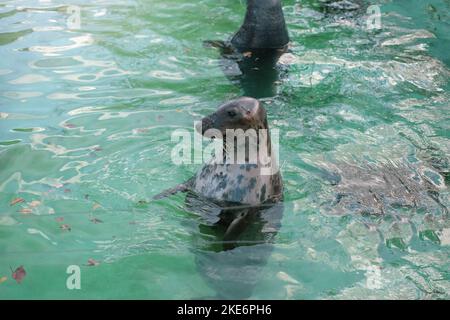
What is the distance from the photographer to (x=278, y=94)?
7.71 metres

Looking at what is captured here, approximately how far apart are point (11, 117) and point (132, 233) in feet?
9.41

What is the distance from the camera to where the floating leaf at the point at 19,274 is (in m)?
4.65

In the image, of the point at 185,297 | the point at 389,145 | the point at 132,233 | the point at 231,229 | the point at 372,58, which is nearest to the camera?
the point at 185,297

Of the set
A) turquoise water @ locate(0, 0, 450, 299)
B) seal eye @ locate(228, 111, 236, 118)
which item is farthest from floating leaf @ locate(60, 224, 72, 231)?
seal eye @ locate(228, 111, 236, 118)

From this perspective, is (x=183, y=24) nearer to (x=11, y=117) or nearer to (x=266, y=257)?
(x=11, y=117)

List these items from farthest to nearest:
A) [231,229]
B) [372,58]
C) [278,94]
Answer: [372,58] < [278,94] < [231,229]

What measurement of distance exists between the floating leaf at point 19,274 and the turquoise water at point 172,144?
0.06 m

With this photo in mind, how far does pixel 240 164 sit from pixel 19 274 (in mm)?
1905

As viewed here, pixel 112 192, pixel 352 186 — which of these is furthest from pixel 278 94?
pixel 112 192

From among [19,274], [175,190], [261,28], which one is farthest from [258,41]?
[19,274]

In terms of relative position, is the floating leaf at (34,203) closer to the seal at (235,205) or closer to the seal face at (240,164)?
the seal at (235,205)

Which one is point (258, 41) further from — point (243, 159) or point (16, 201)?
point (16, 201)

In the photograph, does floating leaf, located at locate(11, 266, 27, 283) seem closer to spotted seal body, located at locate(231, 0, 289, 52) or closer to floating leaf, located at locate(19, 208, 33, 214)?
floating leaf, located at locate(19, 208, 33, 214)

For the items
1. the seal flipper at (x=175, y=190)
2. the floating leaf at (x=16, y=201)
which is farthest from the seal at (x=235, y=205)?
the floating leaf at (x=16, y=201)
